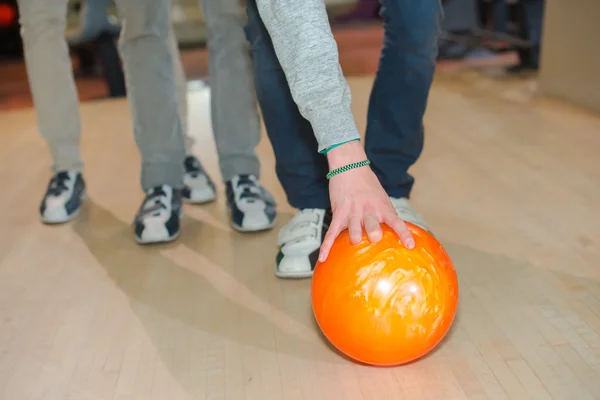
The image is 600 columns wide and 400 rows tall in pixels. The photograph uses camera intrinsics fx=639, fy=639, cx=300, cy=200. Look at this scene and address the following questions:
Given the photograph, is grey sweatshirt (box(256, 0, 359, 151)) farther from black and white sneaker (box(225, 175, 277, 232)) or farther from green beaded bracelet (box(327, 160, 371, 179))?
black and white sneaker (box(225, 175, 277, 232))

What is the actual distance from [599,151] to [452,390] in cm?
120

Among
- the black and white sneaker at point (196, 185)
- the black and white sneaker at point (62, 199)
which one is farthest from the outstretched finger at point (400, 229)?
the black and white sneaker at point (62, 199)

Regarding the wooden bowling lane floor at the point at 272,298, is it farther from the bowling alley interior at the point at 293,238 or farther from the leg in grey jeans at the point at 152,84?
the leg in grey jeans at the point at 152,84

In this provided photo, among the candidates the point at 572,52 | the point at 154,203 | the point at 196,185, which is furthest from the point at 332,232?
the point at 572,52

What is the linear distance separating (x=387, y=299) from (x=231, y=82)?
78 centimetres

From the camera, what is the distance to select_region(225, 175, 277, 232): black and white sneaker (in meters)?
1.44

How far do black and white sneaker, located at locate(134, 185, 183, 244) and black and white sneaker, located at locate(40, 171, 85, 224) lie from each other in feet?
0.83

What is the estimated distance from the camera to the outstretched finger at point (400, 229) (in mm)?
876

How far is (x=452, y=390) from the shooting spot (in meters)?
0.89

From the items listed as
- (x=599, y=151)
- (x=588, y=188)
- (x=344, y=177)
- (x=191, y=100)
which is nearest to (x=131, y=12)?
(x=344, y=177)

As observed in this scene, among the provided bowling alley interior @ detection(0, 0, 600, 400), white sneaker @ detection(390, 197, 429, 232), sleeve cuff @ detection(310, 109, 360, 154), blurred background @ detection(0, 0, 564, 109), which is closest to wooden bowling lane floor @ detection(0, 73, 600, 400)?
bowling alley interior @ detection(0, 0, 600, 400)

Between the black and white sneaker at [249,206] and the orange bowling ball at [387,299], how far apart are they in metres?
0.55

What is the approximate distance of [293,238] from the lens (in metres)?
1.23

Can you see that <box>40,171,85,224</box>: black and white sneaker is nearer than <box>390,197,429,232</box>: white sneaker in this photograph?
No
